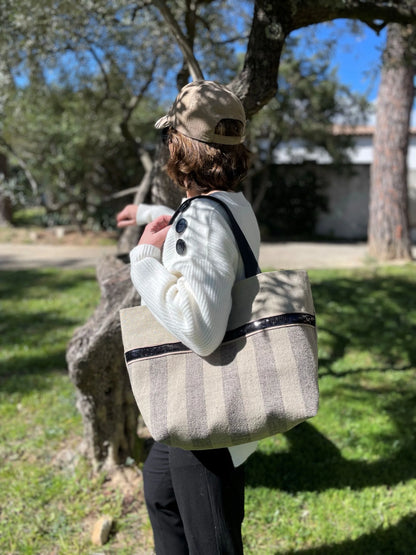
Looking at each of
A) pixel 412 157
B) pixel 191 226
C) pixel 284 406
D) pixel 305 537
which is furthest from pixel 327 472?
pixel 412 157

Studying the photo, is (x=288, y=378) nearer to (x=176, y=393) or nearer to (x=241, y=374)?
(x=241, y=374)

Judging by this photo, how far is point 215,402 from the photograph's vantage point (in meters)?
1.44

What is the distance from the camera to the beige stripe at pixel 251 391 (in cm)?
143

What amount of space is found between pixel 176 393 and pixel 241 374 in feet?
0.64

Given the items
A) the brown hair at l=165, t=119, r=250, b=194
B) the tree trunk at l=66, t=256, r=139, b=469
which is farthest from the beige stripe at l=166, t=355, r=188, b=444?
the tree trunk at l=66, t=256, r=139, b=469

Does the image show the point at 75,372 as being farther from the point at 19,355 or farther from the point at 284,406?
the point at 19,355

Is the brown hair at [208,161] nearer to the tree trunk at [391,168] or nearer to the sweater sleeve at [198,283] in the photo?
the sweater sleeve at [198,283]

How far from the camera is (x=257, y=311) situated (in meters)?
1.45

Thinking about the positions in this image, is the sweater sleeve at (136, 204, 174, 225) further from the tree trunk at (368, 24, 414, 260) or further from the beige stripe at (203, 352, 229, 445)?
the tree trunk at (368, 24, 414, 260)

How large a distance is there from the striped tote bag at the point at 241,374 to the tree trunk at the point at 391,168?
905 centimetres

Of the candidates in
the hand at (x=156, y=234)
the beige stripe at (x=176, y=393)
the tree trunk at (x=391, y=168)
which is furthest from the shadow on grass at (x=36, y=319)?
the tree trunk at (x=391, y=168)

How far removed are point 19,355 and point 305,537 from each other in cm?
372

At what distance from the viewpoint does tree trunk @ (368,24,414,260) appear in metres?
9.56

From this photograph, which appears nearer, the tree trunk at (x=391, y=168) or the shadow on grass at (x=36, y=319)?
the shadow on grass at (x=36, y=319)
